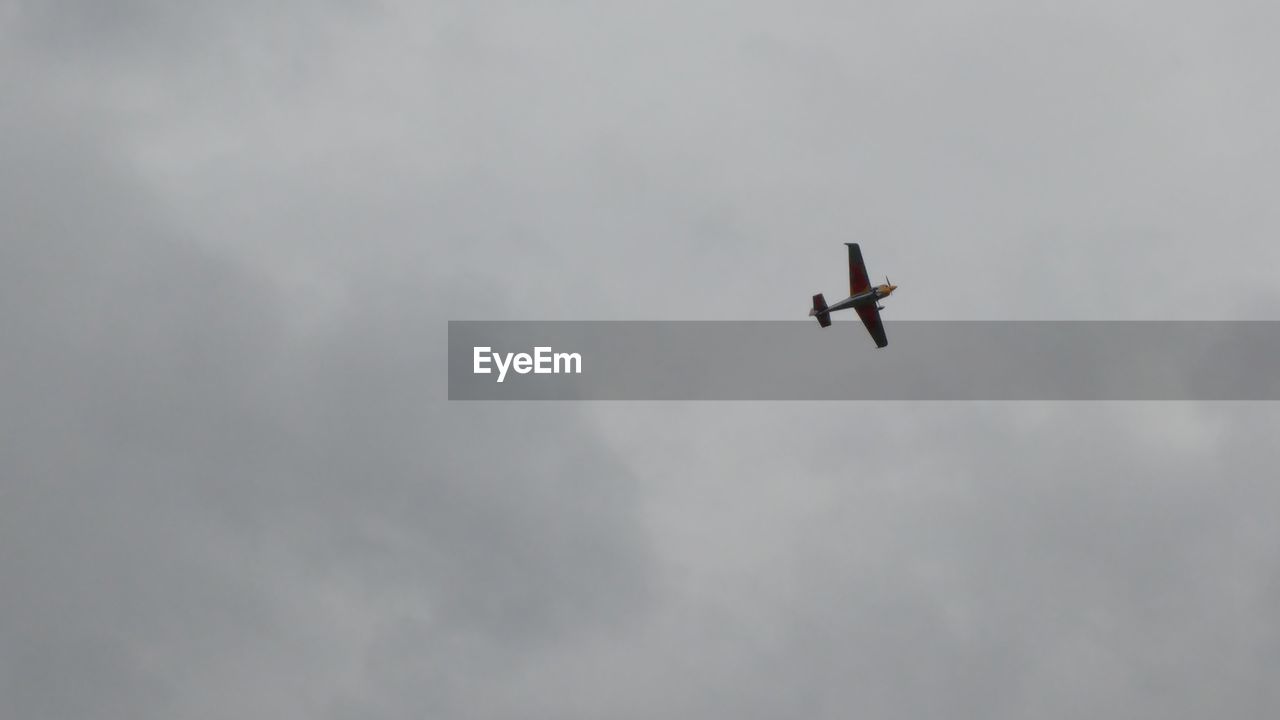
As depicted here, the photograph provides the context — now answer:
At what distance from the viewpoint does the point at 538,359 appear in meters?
191

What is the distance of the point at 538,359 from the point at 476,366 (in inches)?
420

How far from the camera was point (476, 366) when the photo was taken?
194125mm
